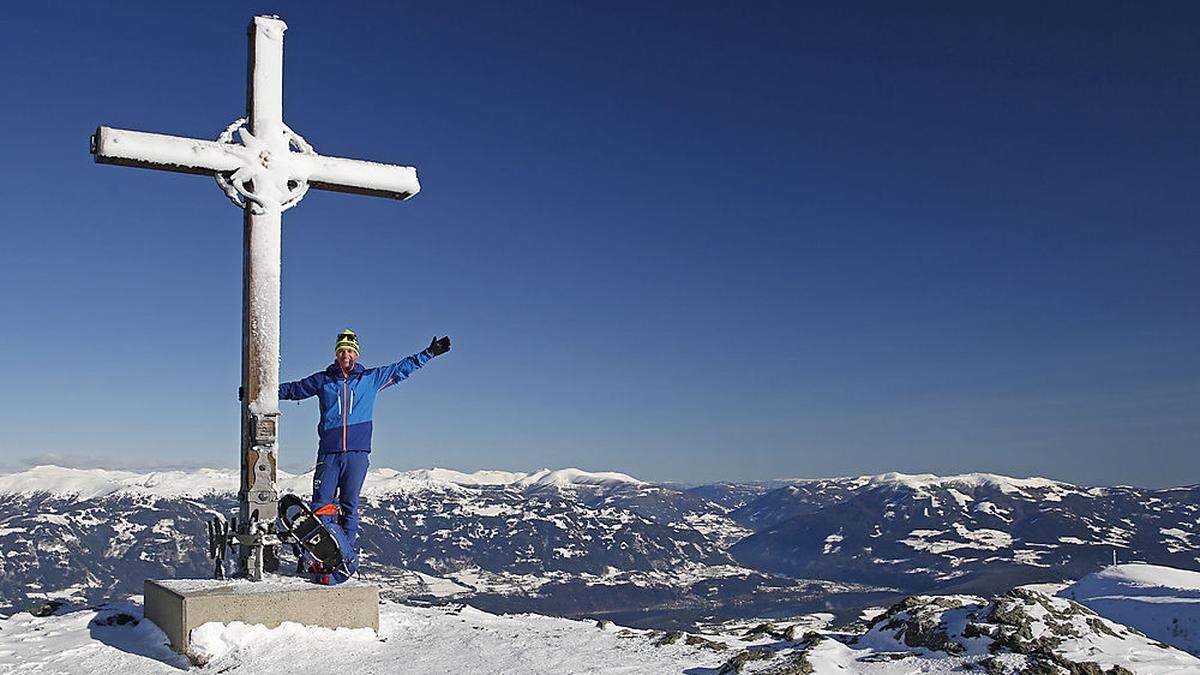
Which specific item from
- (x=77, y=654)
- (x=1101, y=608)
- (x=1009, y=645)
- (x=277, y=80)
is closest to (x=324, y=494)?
(x=77, y=654)

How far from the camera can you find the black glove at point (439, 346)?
15.1 metres

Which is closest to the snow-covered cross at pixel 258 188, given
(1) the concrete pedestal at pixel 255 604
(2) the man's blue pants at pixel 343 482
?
(1) the concrete pedestal at pixel 255 604

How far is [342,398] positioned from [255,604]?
11.8 ft

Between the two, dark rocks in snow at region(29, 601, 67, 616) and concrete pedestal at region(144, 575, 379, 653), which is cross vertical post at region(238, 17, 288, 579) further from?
dark rocks in snow at region(29, 601, 67, 616)

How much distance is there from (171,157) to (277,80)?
2.14 metres

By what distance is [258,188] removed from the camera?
46.5ft

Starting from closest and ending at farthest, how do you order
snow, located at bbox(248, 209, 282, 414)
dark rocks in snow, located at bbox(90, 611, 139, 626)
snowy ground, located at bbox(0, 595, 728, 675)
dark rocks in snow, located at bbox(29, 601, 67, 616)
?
snowy ground, located at bbox(0, 595, 728, 675) → dark rocks in snow, located at bbox(90, 611, 139, 626) → snow, located at bbox(248, 209, 282, 414) → dark rocks in snow, located at bbox(29, 601, 67, 616)

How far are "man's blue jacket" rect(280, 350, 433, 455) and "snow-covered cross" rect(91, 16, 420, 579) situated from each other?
3.26 ft

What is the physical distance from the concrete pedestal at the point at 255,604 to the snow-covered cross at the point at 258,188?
76cm

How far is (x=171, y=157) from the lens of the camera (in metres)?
13.7

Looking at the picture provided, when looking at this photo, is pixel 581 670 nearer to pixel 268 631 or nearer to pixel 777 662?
pixel 777 662

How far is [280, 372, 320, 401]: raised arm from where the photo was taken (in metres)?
14.8

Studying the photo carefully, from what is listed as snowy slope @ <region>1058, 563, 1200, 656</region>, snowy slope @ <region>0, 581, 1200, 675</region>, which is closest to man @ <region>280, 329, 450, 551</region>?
snowy slope @ <region>0, 581, 1200, 675</region>

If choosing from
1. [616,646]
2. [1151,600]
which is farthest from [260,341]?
[1151,600]
